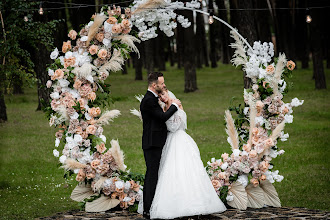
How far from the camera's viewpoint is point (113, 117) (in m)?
9.02

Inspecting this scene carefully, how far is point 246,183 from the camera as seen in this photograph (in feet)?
29.1

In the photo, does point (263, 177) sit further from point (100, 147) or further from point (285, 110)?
point (100, 147)

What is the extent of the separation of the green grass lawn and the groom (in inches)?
83.1

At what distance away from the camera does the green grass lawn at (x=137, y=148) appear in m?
10.2

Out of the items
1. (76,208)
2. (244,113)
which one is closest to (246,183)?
(244,113)

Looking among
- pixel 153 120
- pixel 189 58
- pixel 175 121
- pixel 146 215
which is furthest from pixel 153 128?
pixel 189 58

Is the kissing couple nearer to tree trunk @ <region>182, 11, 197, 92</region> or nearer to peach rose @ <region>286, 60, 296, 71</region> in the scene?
peach rose @ <region>286, 60, 296, 71</region>

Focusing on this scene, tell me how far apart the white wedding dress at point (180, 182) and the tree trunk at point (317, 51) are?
19.7 meters

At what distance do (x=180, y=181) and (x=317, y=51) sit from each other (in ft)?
66.8

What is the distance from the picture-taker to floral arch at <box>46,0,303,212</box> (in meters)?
8.80

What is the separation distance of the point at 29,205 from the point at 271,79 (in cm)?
507

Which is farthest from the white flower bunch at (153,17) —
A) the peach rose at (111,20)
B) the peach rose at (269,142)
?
the peach rose at (269,142)

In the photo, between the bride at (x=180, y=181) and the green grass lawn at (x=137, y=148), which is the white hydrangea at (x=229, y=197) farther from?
the green grass lawn at (x=137, y=148)

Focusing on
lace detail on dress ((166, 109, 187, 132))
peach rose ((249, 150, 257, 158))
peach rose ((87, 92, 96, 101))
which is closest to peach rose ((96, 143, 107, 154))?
peach rose ((87, 92, 96, 101))
